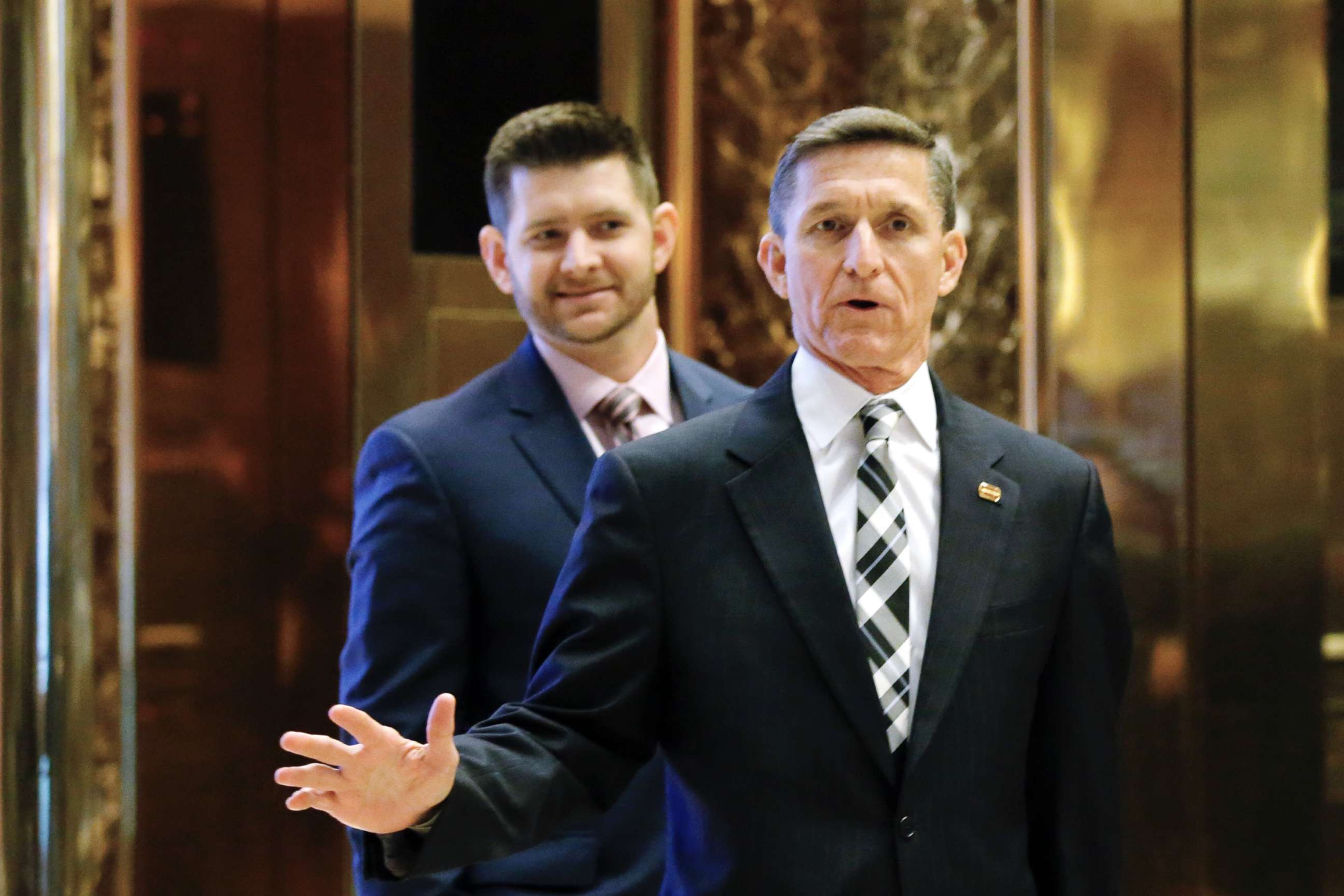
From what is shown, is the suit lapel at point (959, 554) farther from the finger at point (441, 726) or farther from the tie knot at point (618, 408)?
the tie knot at point (618, 408)

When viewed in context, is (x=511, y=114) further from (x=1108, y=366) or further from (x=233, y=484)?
(x=1108, y=366)

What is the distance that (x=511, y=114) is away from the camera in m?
3.56

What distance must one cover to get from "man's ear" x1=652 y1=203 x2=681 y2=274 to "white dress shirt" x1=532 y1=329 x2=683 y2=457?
22 centimetres

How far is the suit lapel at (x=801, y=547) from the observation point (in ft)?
5.23

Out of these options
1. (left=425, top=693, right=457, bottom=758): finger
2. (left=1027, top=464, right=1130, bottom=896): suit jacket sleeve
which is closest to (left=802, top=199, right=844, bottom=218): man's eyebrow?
(left=1027, top=464, right=1130, bottom=896): suit jacket sleeve

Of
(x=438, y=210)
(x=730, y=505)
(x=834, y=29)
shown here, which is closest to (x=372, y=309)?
(x=438, y=210)

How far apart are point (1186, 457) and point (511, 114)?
1.71 meters

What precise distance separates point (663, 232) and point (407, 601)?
82 centimetres

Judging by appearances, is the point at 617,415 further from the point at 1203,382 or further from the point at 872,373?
the point at 1203,382

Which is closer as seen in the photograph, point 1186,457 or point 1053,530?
point 1053,530

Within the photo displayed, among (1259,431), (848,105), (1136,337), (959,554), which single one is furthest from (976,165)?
(959,554)

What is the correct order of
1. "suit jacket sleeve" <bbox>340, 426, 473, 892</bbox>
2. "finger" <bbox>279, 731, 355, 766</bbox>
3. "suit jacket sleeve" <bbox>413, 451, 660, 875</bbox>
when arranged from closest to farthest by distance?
"finger" <bbox>279, 731, 355, 766</bbox>, "suit jacket sleeve" <bbox>413, 451, 660, 875</bbox>, "suit jacket sleeve" <bbox>340, 426, 473, 892</bbox>

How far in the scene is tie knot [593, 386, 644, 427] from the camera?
2416 millimetres

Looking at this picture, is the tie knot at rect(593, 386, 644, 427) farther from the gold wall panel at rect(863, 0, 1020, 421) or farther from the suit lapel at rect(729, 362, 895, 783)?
the gold wall panel at rect(863, 0, 1020, 421)
